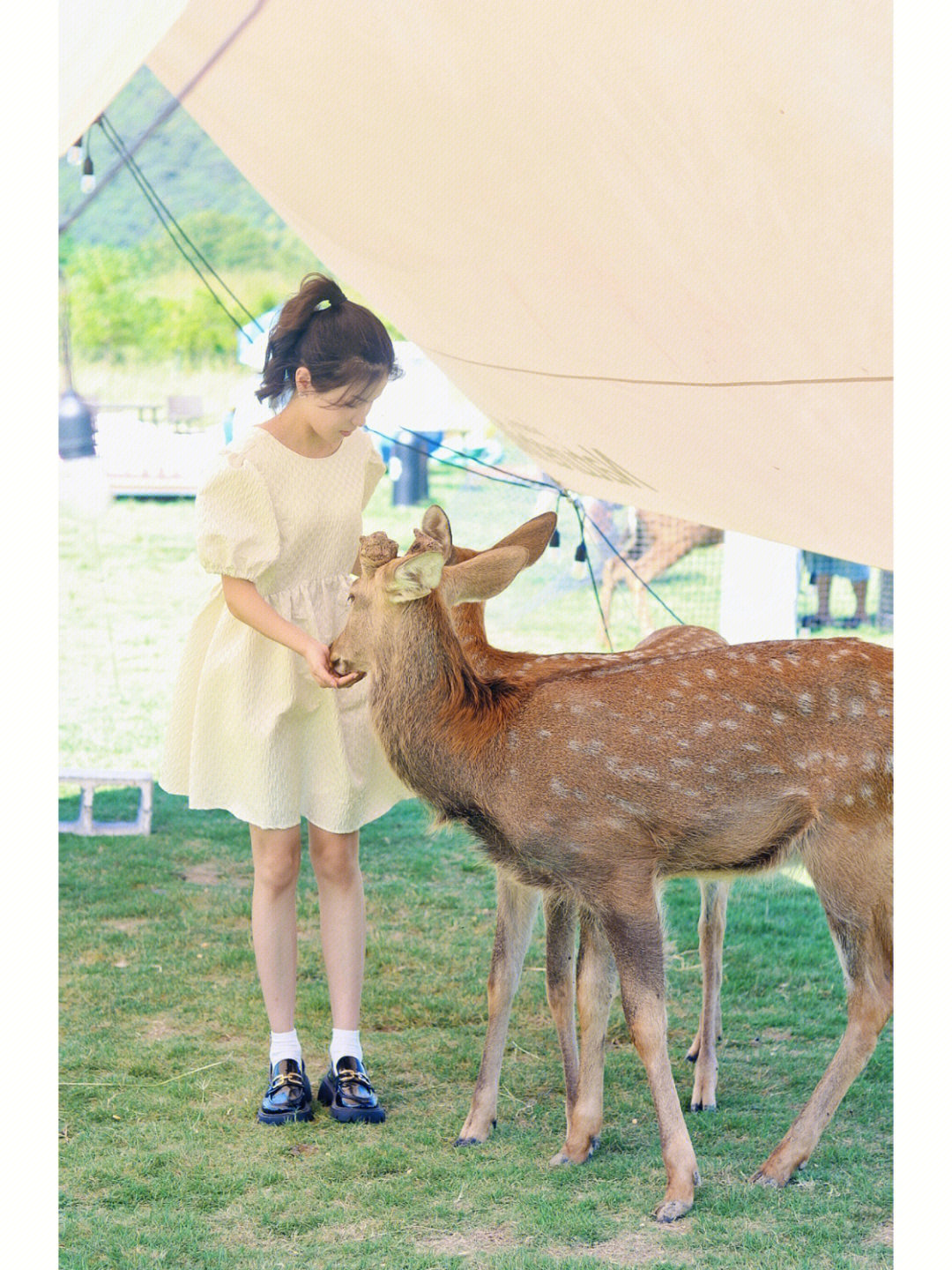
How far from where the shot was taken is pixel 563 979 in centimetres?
327

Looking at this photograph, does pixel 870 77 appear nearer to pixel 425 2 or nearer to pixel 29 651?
pixel 425 2

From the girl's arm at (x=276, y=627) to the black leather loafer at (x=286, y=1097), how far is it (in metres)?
1.00

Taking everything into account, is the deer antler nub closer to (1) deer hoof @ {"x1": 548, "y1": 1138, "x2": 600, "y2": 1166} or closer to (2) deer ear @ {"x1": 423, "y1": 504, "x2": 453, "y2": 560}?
(2) deer ear @ {"x1": 423, "y1": 504, "x2": 453, "y2": 560}

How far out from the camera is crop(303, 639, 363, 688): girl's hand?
9.62ft

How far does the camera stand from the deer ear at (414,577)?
279 cm

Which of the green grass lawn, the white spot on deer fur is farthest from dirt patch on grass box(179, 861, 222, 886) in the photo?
the white spot on deer fur

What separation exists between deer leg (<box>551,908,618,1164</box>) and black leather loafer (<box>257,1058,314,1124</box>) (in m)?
0.63

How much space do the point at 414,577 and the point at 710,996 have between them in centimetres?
141

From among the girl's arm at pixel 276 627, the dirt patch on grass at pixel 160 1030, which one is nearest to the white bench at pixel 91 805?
the dirt patch on grass at pixel 160 1030

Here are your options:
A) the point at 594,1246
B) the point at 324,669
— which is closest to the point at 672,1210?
the point at 594,1246

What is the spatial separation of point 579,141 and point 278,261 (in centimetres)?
1998

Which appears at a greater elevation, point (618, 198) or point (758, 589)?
point (618, 198)

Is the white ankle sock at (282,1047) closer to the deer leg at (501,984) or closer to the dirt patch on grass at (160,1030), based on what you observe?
the deer leg at (501,984)

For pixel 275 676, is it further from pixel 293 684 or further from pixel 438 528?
pixel 438 528
